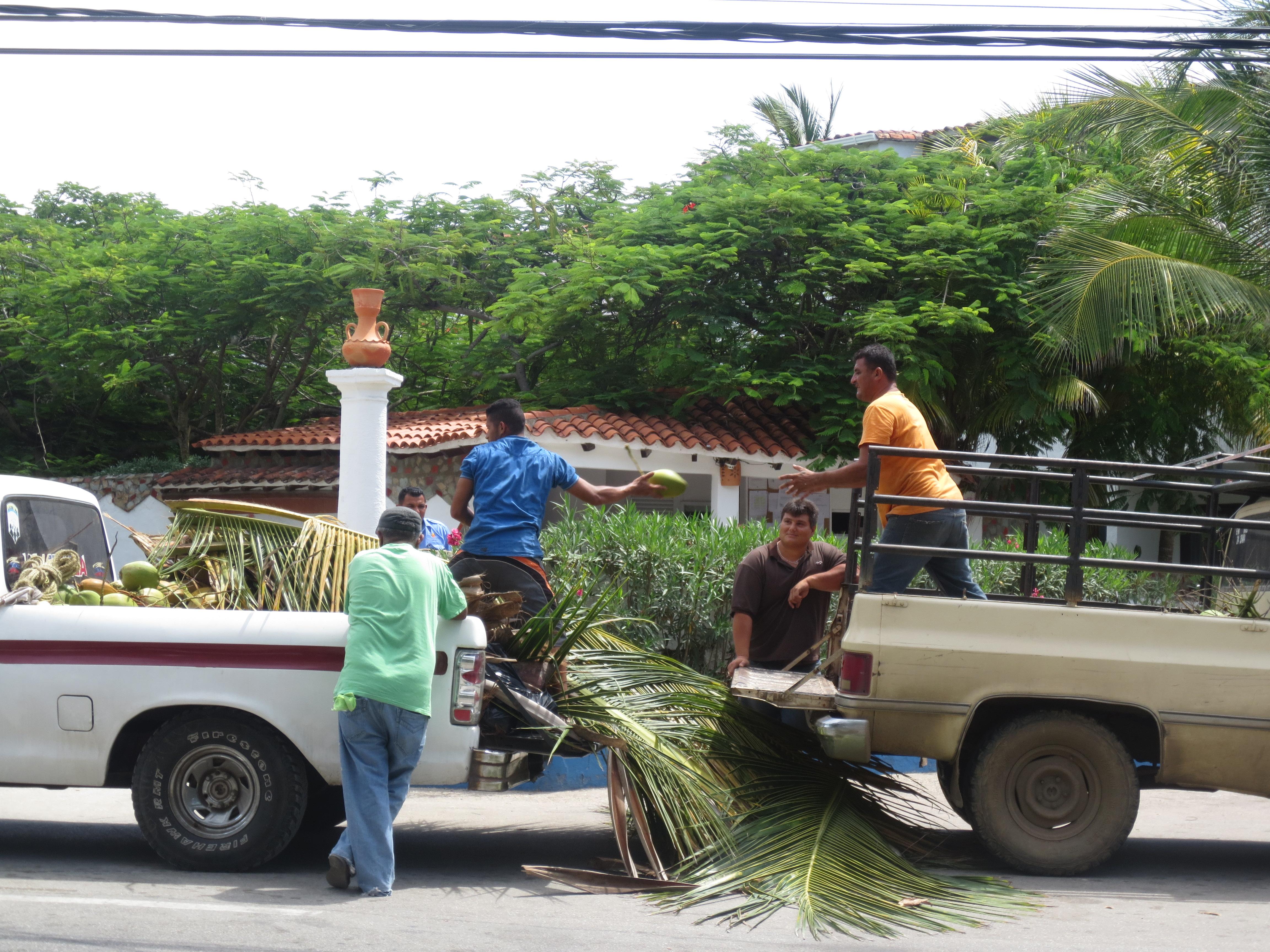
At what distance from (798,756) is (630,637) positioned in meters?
2.83

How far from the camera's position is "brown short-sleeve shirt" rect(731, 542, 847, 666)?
23.5 ft

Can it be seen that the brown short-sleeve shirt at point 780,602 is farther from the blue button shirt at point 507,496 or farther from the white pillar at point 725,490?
the white pillar at point 725,490

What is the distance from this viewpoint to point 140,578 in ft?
20.1

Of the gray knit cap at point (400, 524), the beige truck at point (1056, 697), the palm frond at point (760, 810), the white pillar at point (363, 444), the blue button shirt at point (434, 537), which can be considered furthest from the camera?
the white pillar at point (363, 444)

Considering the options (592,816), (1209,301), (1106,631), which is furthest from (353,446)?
(1209,301)

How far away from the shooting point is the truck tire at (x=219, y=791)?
18.1ft

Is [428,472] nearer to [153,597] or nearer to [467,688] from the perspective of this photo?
[153,597]

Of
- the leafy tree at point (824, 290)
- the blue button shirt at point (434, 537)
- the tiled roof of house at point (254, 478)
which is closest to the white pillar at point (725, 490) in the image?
the leafy tree at point (824, 290)

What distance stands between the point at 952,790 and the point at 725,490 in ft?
34.7

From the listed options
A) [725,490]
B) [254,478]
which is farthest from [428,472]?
[725,490]

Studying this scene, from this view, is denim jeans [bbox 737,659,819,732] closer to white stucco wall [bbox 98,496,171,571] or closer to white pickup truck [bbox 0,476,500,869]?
white pickup truck [bbox 0,476,500,869]

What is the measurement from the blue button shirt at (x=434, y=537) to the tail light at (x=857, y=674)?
3183 millimetres

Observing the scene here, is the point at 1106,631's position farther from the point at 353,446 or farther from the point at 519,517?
the point at 353,446

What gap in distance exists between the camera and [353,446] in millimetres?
10719
